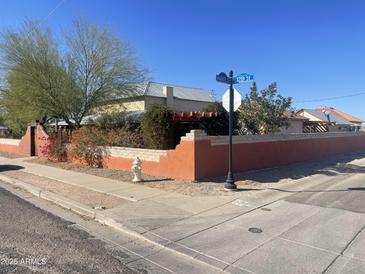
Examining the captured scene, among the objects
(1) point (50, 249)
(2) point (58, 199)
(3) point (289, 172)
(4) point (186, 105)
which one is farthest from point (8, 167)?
(4) point (186, 105)

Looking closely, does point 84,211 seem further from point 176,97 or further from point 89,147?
point 176,97

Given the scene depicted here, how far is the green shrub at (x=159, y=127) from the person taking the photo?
538 inches

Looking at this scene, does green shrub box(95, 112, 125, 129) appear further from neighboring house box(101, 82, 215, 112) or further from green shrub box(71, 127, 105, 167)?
neighboring house box(101, 82, 215, 112)

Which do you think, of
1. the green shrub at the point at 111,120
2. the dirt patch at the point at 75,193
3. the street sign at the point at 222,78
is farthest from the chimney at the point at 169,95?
the street sign at the point at 222,78

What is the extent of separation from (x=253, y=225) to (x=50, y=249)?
12.5 ft

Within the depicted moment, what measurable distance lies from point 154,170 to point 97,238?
6.55 m

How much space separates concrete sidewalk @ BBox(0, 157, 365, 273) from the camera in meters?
5.21

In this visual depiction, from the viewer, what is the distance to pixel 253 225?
6.92 metres

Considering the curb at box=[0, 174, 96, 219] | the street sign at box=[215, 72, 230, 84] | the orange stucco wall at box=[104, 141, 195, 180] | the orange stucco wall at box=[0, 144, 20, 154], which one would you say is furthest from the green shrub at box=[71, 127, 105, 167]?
the orange stucco wall at box=[0, 144, 20, 154]

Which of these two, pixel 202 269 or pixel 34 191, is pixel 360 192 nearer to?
pixel 202 269

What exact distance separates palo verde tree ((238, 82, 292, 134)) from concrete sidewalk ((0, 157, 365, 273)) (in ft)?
16.0

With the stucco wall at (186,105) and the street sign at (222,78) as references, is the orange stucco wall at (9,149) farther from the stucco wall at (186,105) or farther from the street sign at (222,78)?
the street sign at (222,78)

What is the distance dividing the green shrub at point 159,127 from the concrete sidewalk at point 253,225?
3208 mm

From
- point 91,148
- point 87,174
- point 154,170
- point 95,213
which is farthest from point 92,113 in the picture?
point 95,213
